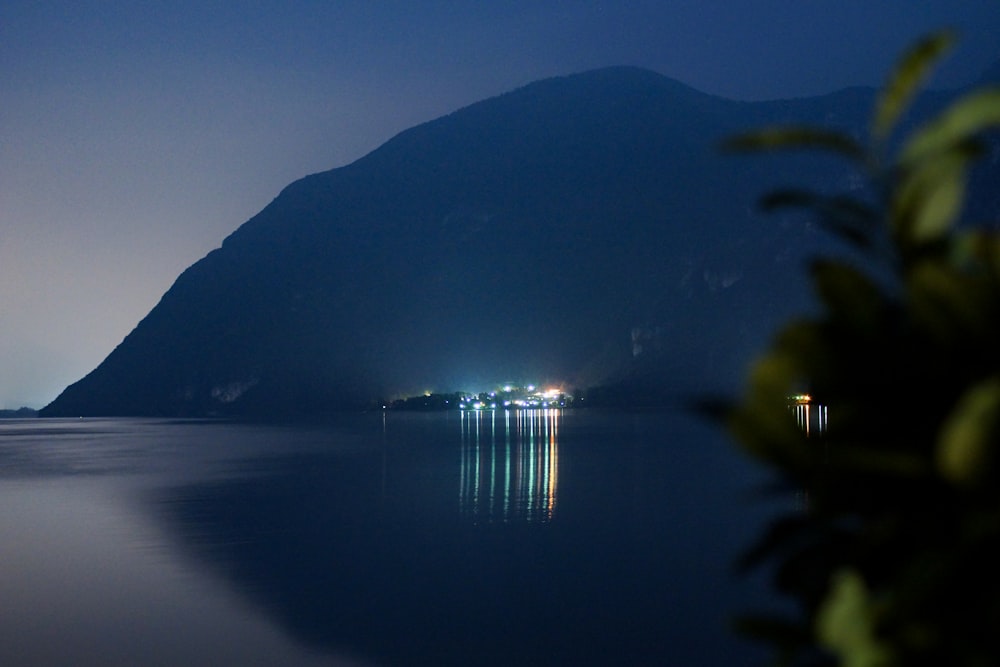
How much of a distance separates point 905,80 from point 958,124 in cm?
17

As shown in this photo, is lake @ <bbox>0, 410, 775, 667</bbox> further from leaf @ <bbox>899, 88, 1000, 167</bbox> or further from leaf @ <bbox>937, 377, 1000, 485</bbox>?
leaf @ <bbox>899, 88, 1000, 167</bbox>

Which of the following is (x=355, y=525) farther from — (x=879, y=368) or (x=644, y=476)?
(x=879, y=368)

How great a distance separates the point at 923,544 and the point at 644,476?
4502 cm

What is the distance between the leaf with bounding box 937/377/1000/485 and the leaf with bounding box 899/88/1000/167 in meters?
0.33

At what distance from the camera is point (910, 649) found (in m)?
1.70

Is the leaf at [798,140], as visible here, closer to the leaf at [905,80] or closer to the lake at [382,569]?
the leaf at [905,80]

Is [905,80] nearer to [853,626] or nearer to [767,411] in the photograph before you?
[767,411]

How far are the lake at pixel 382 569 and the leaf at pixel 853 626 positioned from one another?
9.7 inches

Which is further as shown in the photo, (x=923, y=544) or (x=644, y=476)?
(x=644, y=476)

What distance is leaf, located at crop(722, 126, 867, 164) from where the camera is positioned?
70.5 inches

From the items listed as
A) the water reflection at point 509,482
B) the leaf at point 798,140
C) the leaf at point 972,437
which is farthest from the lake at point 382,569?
the leaf at point 798,140

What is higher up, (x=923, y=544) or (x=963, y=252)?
(x=963, y=252)

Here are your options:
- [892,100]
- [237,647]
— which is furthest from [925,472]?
[237,647]

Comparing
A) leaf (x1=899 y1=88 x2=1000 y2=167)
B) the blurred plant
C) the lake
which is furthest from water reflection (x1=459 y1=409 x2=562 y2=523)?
leaf (x1=899 y1=88 x2=1000 y2=167)
